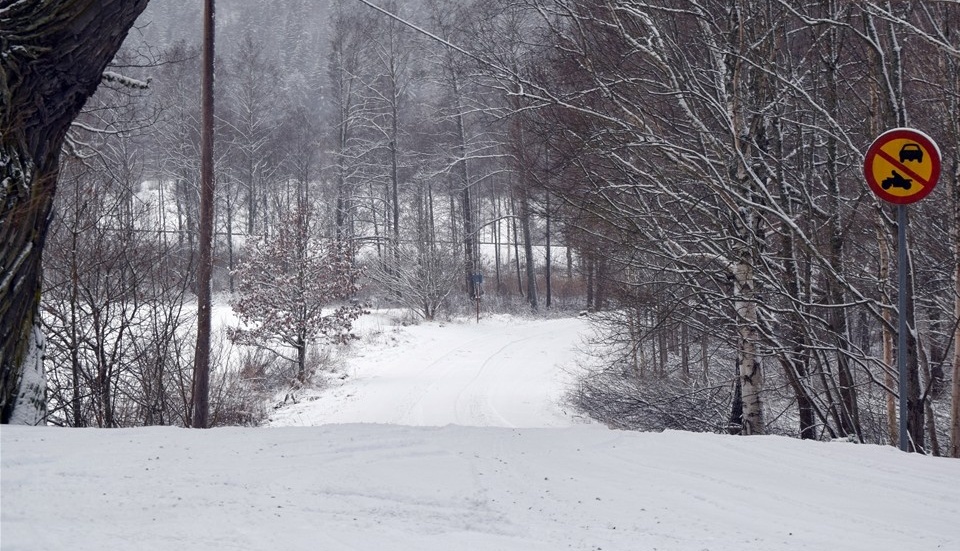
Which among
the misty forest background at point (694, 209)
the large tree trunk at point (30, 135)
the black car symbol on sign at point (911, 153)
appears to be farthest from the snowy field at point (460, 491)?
the misty forest background at point (694, 209)

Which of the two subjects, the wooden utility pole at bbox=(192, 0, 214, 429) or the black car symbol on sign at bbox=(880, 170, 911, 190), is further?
the wooden utility pole at bbox=(192, 0, 214, 429)

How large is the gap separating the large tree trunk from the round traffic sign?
665 cm

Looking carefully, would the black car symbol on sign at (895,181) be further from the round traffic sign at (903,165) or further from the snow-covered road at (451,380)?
the snow-covered road at (451,380)

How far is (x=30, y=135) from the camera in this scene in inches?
252

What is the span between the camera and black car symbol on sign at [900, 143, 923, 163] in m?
6.21

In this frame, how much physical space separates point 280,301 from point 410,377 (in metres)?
3.83

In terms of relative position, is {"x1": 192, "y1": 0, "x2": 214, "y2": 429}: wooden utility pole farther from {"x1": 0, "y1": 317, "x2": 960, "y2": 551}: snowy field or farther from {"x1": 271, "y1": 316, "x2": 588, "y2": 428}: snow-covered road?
{"x1": 0, "y1": 317, "x2": 960, "y2": 551}: snowy field

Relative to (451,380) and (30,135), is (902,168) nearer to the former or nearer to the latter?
(30,135)

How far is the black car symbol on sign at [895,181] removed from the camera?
6324 millimetres

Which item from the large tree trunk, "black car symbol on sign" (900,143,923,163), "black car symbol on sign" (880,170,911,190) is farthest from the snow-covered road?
"black car symbol on sign" (900,143,923,163)

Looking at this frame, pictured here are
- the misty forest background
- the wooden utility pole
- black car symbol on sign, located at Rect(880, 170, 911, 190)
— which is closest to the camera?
black car symbol on sign, located at Rect(880, 170, 911, 190)

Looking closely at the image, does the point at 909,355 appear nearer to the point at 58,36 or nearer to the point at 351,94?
the point at 58,36

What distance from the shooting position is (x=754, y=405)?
9.73 metres

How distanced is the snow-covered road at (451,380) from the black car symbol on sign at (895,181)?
7.35m
